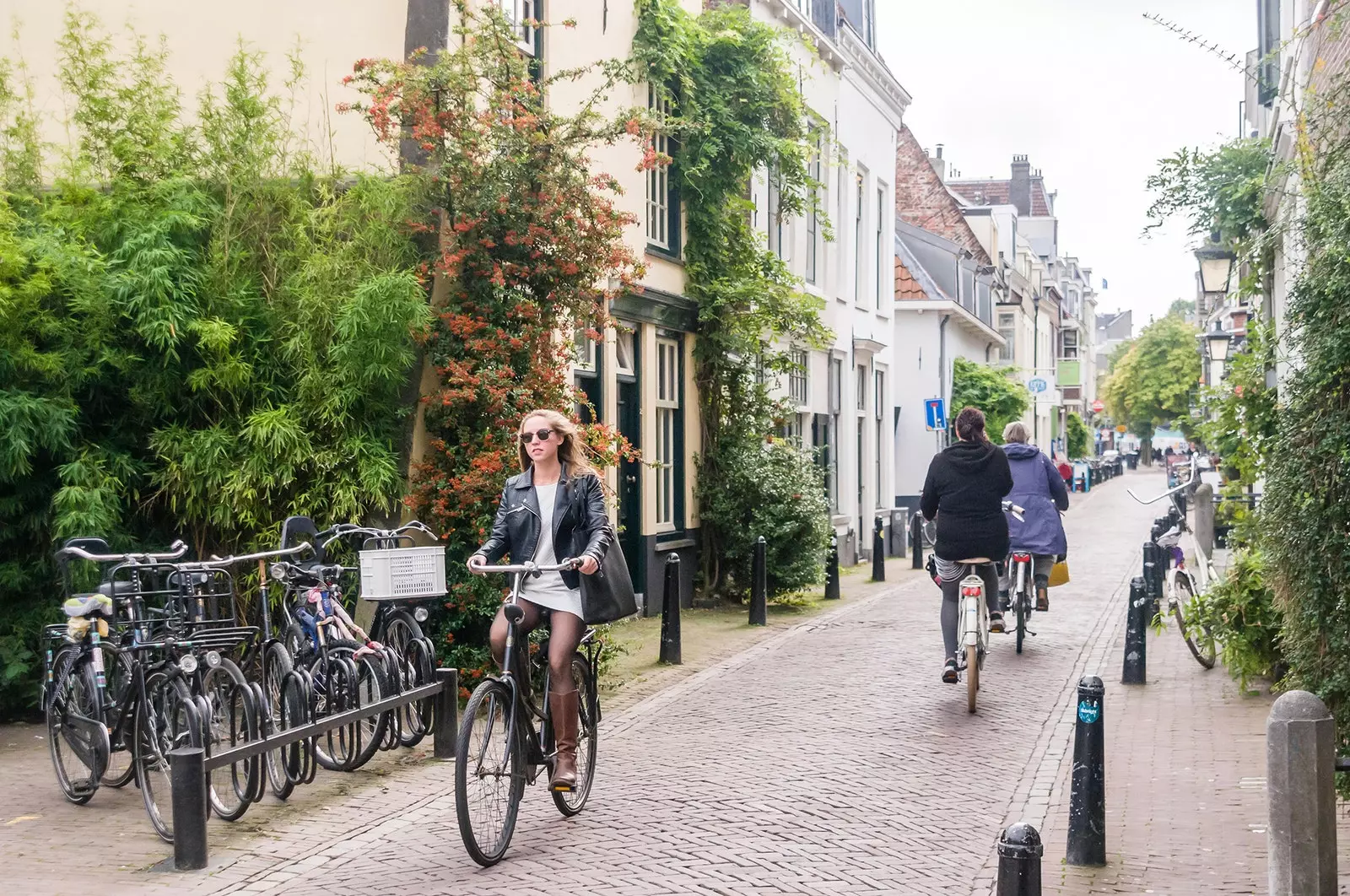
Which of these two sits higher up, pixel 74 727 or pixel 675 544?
pixel 675 544

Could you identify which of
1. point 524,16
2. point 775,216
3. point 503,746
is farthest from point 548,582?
point 775,216

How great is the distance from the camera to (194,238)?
9.66 meters

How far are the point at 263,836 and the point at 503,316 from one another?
4.38 metres

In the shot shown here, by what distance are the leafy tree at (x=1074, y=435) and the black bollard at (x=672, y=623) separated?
61.4 m

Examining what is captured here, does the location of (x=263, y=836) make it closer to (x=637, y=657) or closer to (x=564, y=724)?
(x=564, y=724)

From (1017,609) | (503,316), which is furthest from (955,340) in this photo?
(503,316)

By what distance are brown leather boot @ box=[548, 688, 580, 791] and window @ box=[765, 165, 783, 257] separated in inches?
476

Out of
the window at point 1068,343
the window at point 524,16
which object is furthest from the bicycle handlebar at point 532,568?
the window at point 1068,343

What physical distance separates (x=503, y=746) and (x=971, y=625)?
4.19 meters

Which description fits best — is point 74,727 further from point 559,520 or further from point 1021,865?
point 1021,865

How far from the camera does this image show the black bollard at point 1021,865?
14.0 feet

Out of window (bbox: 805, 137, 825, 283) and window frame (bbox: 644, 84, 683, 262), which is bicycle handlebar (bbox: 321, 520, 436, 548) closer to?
window frame (bbox: 644, 84, 683, 262)

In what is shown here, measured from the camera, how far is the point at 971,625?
9.26m

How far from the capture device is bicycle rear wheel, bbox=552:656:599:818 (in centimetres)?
659
